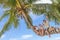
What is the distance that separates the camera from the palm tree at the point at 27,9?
365cm

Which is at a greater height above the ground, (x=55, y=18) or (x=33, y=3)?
(x=33, y=3)

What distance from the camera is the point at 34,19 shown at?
13.6 feet

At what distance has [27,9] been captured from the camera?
12.4 ft

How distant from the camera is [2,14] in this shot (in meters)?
3.99

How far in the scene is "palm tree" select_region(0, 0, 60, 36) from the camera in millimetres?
3650

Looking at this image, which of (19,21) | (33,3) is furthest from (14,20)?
(33,3)

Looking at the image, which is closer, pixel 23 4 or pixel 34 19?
pixel 23 4

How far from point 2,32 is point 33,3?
65 cm

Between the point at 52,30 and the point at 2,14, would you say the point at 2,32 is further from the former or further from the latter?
the point at 52,30

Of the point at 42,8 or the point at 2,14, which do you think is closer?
the point at 42,8

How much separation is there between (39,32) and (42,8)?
34cm

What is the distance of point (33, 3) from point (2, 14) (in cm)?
56

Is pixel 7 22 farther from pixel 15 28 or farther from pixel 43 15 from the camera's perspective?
pixel 43 15

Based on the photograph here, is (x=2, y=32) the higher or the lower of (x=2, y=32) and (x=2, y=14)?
the lower
